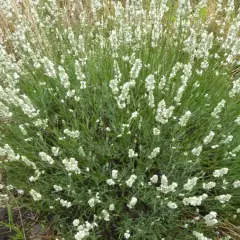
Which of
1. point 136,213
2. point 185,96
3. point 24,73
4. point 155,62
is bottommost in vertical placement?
point 136,213

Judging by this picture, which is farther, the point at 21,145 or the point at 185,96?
the point at 185,96

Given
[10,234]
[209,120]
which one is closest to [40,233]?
[10,234]

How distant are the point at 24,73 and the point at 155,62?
1.23 m

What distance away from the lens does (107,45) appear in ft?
9.80

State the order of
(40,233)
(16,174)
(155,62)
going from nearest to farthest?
1. (40,233)
2. (16,174)
3. (155,62)

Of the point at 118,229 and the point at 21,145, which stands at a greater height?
the point at 21,145

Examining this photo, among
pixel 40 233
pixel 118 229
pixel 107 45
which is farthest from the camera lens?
pixel 107 45

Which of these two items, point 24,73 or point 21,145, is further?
point 24,73

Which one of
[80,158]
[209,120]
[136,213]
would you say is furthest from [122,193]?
[209,120]

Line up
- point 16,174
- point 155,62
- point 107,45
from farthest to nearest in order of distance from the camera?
1. point 107,45
2. point 155,62
3. point 16,174

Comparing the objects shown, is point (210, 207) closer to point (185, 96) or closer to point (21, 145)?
point (185, 96)

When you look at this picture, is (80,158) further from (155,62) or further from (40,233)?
(155,62)

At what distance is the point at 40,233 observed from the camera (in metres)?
2.38

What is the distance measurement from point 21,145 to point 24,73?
A: 28.9 inches
